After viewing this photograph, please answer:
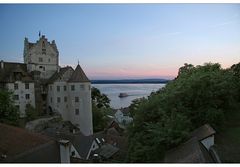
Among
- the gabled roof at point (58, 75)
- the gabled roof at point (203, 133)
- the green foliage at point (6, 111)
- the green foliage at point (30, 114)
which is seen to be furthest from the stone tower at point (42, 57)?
the gabled roof at point (203, 133)

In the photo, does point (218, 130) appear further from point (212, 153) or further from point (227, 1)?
point (227, 1)

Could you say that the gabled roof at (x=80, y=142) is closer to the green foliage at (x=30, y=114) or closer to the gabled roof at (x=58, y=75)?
the green foliage at (x=30, y=114)

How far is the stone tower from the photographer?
910 cm

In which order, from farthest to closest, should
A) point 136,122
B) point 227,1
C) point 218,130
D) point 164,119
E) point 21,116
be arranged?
1. point 21,116
2. point 136,122
3. point 218,130
4. point 164,119
5. point 227,1

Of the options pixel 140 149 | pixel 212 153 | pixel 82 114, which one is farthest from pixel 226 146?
pixel 82 114

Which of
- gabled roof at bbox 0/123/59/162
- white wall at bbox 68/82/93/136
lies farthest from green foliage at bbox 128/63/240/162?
white wall at bbox 68/82/93/136

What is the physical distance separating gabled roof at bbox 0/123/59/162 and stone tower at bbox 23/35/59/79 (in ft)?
19.1

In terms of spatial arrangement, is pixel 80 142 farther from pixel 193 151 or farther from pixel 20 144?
pixel 193 151

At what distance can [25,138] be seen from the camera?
3387 mm

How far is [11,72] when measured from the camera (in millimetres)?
8883

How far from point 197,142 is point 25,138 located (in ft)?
7.16

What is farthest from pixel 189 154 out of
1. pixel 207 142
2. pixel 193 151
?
pixel 207 142

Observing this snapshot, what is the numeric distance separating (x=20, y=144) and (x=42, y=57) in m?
6.72

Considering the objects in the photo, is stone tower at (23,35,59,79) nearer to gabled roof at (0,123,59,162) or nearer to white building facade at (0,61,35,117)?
white building facade at (0,61,35,117)
